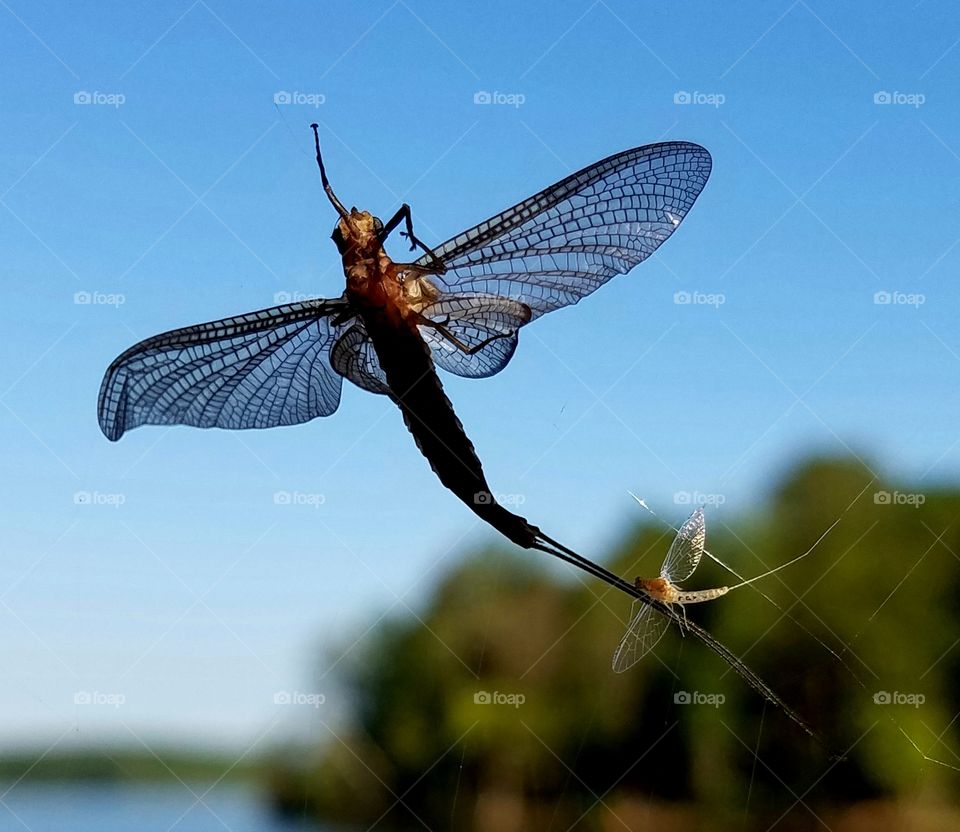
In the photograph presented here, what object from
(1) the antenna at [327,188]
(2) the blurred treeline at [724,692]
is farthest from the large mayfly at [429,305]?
(2) the blurred treeline at [724,692]

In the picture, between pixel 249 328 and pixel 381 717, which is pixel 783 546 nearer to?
pixel 381 717

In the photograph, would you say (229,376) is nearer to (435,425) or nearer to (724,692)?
(435,425)

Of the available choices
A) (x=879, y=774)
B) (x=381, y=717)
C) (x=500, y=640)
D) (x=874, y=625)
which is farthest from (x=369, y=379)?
(x=381, y=717)

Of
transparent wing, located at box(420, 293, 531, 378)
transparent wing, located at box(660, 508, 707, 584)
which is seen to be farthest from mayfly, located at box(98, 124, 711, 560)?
transparent wing, located at box(660, 508, 707, 584)

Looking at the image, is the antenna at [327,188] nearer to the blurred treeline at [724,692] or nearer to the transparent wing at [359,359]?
the transparent wing at [359,359]

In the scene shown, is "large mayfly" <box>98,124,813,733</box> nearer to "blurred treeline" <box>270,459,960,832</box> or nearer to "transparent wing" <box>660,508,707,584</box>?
"transparent wing" <box>660,508,707,584</box>

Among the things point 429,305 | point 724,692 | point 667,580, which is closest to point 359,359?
point 429,305
